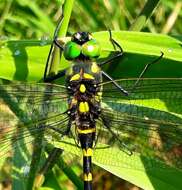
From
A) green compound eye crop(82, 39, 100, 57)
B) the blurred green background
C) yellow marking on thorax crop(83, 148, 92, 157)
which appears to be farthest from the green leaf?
the blurred green background

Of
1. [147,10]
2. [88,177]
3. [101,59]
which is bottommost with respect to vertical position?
[88,177]

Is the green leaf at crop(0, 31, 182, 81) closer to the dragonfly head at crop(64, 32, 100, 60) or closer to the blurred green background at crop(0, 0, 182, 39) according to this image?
the dragonfly head at crop(64, 32, 100, 60)

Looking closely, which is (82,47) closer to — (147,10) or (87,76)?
(87,76)

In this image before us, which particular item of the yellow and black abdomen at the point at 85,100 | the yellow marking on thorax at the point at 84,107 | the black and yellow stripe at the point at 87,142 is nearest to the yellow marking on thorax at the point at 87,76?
the yellow and black abdomen at the point at 85,100

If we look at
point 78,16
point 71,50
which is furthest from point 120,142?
point 78,16

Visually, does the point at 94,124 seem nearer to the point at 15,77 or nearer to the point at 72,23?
the point at 15,77

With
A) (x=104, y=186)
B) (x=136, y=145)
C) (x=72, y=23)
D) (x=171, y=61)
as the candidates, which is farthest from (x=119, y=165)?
(x=72, y=23)

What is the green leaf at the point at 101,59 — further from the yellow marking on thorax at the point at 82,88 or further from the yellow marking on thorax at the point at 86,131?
the yellow marking on thorax at the point at 86,131

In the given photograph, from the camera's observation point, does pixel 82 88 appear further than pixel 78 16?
No
